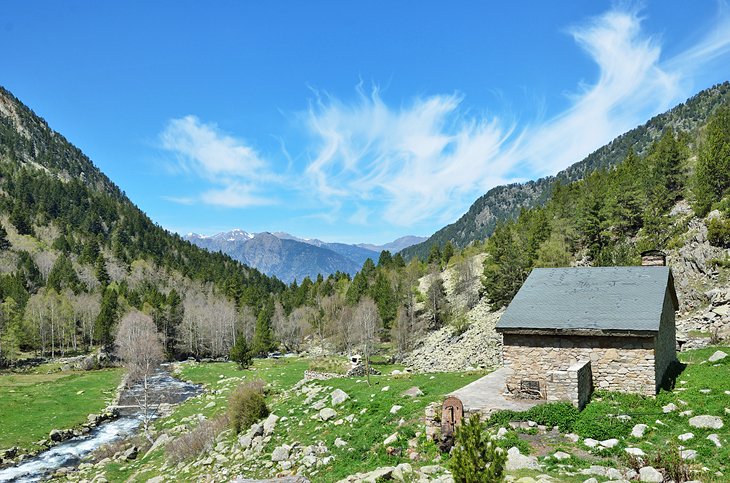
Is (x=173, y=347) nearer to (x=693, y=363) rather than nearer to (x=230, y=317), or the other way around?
(x=230, y=317)

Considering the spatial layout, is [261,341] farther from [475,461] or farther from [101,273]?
[475,461]

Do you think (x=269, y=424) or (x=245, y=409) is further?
(x=245, y=409)

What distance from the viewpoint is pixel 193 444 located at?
23719 millimetres

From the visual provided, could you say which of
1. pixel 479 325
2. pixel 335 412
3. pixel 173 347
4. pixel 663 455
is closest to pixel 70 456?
pixel 335 412

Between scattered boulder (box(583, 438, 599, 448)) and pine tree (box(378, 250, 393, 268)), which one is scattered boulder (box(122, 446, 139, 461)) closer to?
scattered boulder (box(583, 438, 599, 448))

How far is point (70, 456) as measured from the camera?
30.8 m

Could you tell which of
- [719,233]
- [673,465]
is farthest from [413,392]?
[719,233]

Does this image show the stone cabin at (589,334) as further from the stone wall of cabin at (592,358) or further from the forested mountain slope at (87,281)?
the forested mountain slope at (87,281)

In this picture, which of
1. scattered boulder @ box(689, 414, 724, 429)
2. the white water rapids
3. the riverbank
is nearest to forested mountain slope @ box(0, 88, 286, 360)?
the riverbank

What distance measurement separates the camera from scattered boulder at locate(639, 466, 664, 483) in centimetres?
1120

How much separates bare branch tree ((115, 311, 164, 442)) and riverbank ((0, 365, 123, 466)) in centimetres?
331

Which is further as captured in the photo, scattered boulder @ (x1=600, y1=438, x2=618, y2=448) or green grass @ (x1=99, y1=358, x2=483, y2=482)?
Result: green grass @ (x1=99, y1=358, x2=483, y2=482)

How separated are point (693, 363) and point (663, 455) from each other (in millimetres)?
13905

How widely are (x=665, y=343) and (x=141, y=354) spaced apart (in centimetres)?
4421
